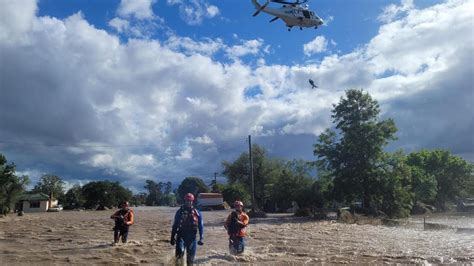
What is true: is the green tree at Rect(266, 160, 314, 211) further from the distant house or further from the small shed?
the distant house

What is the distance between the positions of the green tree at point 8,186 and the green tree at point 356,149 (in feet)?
129

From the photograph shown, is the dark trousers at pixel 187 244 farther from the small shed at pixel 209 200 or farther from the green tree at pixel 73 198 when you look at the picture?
the green tree at pixel 73 198

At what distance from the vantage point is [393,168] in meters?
43.4

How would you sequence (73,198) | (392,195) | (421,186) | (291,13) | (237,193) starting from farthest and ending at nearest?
(73,198)
(237,193)
(421,186)
(392,195)
(291,13)

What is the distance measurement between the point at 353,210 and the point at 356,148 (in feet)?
20.0

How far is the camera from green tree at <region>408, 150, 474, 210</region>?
77.1m

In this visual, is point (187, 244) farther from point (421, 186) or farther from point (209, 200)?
point (209, 200)

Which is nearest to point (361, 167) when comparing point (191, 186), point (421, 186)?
point (421, 186)

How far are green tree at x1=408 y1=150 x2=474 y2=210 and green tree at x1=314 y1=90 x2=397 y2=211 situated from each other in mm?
35976

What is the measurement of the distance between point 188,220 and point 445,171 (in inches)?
3042

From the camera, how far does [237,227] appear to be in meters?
14.2

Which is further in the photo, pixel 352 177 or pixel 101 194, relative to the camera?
pixel 101 194

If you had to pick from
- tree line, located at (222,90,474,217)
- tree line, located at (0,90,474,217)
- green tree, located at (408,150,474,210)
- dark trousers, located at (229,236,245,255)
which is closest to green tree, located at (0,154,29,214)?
tree line, located at (0,90,474,217)

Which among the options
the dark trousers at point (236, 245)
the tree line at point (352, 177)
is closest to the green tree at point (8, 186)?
the tree line at point (352, 177)
